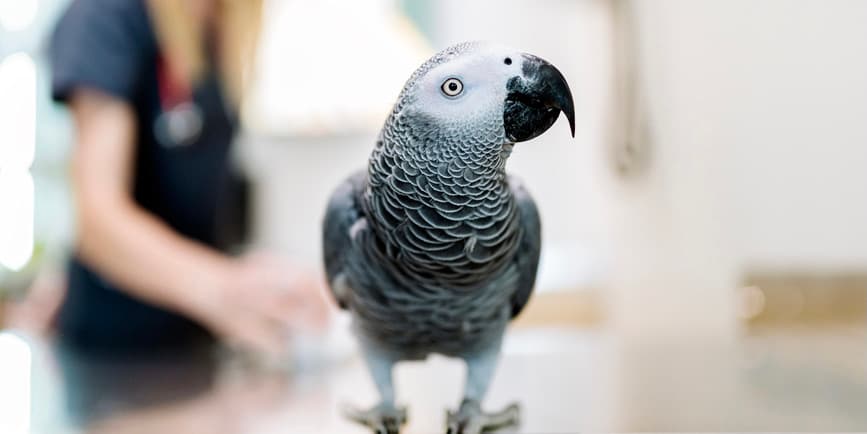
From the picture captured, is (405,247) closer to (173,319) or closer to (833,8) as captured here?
(833,8)

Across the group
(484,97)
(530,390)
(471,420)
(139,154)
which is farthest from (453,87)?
(139,154)

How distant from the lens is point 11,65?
99 centimetres

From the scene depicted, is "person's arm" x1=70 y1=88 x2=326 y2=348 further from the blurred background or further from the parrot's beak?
the parrot's beak

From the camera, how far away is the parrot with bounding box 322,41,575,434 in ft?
0.76

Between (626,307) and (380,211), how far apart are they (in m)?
0.71

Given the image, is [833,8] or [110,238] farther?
[110,238]

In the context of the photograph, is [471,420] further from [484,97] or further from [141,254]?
[141,254]

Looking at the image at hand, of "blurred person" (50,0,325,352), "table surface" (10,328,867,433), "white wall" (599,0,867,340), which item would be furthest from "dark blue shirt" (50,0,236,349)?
"white wall" (599,0,867,340)

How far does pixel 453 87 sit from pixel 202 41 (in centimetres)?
66

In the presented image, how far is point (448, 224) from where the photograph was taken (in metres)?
0.24

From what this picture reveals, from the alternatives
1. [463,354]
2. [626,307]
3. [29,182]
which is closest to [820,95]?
[626,307]

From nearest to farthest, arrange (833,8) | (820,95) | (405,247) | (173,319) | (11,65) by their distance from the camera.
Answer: (405,247)
(833,8)
(820,95)
(173,319)
(11,65)

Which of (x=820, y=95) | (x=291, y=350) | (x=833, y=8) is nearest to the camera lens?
(x=833, y=8)

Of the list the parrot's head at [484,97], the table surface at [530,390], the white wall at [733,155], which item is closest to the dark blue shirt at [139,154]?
the table surface at [530,390]
